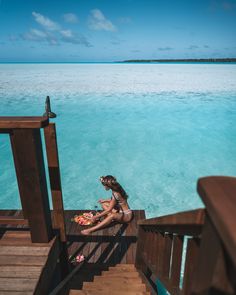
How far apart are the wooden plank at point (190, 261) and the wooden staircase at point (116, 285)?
1.64 meters

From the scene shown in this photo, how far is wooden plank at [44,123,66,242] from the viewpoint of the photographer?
231 centimetres

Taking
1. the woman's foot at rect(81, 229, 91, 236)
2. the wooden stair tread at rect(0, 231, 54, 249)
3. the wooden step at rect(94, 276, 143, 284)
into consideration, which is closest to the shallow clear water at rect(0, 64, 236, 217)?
the woman's foot at rect(81, 229, 91, 236)

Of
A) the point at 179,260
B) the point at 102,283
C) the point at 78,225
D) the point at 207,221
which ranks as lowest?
the point at 78,225

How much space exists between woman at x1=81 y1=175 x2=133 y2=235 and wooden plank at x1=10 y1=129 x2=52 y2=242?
2246mm

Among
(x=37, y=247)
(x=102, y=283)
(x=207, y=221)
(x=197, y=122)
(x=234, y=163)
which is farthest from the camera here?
(x=197, y=122)

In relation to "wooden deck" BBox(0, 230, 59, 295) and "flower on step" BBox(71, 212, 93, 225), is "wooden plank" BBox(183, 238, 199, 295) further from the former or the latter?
"flower on step" BBox(71, 212, 93, 225)

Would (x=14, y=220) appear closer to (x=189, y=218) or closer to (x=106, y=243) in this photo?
(x=189, y=218)

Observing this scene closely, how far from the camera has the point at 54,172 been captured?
8.36ft

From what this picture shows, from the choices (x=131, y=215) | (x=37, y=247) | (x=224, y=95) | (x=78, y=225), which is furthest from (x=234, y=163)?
(x=224, y=95)

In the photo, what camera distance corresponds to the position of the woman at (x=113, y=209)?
4.64m

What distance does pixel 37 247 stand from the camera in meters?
2.45

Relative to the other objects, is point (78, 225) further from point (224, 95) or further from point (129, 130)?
point (224, 95)

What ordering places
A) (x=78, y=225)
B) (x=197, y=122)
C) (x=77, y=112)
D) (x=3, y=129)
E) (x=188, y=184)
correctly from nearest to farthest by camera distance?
(x=3, y=129) → (x=78, y=225) → (x=188, y=184) → (x=197, y=122) → (x=77, y=112)

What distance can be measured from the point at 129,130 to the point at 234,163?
662cm
